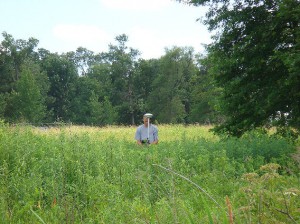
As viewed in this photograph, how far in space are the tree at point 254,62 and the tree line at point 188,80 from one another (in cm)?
3

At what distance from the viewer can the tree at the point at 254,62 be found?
11.3m

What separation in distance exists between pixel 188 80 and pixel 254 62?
5151 cm

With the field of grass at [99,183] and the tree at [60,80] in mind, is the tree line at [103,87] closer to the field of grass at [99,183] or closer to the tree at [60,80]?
the tree at [60,80]

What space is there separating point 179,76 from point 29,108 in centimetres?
2188

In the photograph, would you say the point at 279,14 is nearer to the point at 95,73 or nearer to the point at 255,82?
the point at 255,82

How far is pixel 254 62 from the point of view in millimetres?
11445

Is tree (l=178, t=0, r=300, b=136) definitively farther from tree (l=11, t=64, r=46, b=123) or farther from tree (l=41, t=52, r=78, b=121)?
tree (l=41, t=52, r=78, b=121)

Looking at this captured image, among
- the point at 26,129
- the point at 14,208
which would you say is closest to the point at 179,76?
the point at 26,129

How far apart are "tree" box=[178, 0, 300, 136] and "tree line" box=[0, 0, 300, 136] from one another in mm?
29

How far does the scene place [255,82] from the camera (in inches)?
463

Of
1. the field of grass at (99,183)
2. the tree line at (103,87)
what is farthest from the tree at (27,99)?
the field of grass at (99,183)

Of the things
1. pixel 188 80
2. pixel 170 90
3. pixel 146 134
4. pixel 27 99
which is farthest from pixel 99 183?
pixel 188 80

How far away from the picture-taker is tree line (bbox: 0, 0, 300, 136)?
Result: 11.4 metres

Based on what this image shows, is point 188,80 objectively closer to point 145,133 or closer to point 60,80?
point 60,80
